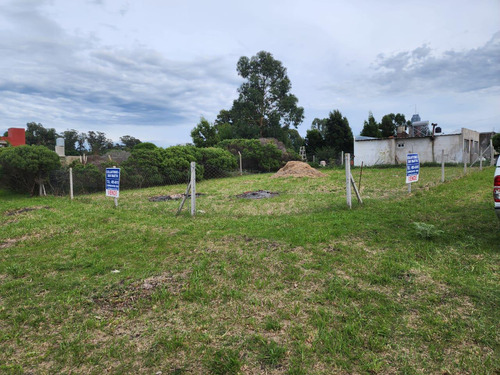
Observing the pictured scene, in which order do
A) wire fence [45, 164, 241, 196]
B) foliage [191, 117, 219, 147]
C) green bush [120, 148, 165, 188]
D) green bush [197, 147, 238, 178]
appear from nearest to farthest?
1. wire fence [45, 164, 241, 196]
2. green bush [120, 148, 165, 188]
3. green bush [197, 147, 238, 178]
4. foliage [191, 117, 219, 147]

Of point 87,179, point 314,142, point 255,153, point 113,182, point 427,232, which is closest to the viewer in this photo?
point 427,232

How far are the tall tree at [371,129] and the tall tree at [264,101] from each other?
27.3 feet

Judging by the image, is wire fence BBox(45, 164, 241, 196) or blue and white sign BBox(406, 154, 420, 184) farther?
wire fence BBox(45, 164, 241, 196)

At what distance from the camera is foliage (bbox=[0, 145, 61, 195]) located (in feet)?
36.8

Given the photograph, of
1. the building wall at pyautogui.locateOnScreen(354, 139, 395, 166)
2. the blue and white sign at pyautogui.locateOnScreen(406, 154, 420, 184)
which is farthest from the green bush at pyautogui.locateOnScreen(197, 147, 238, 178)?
the blue and white sign at pyautogui.locateOnScreen(406, 154, 420, 184)

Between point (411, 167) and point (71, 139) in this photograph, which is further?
point (71, 139)

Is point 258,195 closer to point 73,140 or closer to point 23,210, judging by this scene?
point 23,210

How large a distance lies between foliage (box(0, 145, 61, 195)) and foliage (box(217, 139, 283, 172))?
44.8ft

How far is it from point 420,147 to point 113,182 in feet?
78.4

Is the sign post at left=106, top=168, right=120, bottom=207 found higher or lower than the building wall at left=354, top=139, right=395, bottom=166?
lower

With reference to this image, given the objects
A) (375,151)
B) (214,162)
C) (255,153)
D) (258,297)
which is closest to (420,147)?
(375,151)

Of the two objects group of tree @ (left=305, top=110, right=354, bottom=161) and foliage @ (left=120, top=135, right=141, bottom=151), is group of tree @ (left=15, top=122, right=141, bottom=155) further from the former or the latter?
group of tree @ (left=305, top=110, right=354, bottom=161)

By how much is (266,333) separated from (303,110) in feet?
113

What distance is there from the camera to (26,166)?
1113 centimetres
